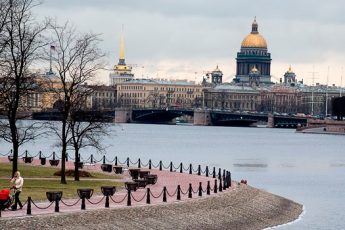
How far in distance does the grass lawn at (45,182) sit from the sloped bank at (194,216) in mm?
3752

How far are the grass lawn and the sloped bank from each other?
3.75 m

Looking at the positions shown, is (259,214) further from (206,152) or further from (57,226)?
(206,152)

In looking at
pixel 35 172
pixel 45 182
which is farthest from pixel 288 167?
pixel 45 182

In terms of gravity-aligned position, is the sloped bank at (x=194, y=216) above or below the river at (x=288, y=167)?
above

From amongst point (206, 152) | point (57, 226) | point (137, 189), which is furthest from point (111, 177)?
point (206, 152)

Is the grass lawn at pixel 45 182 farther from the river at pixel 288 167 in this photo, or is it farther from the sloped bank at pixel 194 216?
the river at pixel 288 167

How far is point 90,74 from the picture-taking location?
54.7 metres

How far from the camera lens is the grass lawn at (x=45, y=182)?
141 ft

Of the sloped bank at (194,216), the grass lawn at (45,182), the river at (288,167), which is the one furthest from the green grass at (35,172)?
the river at (288,167)

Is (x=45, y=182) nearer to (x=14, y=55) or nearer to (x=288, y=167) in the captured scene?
(x=14, y=55)

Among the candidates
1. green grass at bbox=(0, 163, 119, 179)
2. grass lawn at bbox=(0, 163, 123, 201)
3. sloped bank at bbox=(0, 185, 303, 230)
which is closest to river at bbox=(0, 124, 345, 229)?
sloped bank at bbox=(0, 185, 303, 230)

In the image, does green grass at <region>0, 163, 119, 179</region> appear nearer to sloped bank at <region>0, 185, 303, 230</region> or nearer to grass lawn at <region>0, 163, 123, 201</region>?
grass lawn at <region>0, 163, 123, 201</region>

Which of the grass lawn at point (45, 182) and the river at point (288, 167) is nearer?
the grass lawn at point (45, 182)

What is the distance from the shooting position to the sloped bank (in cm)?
3491
